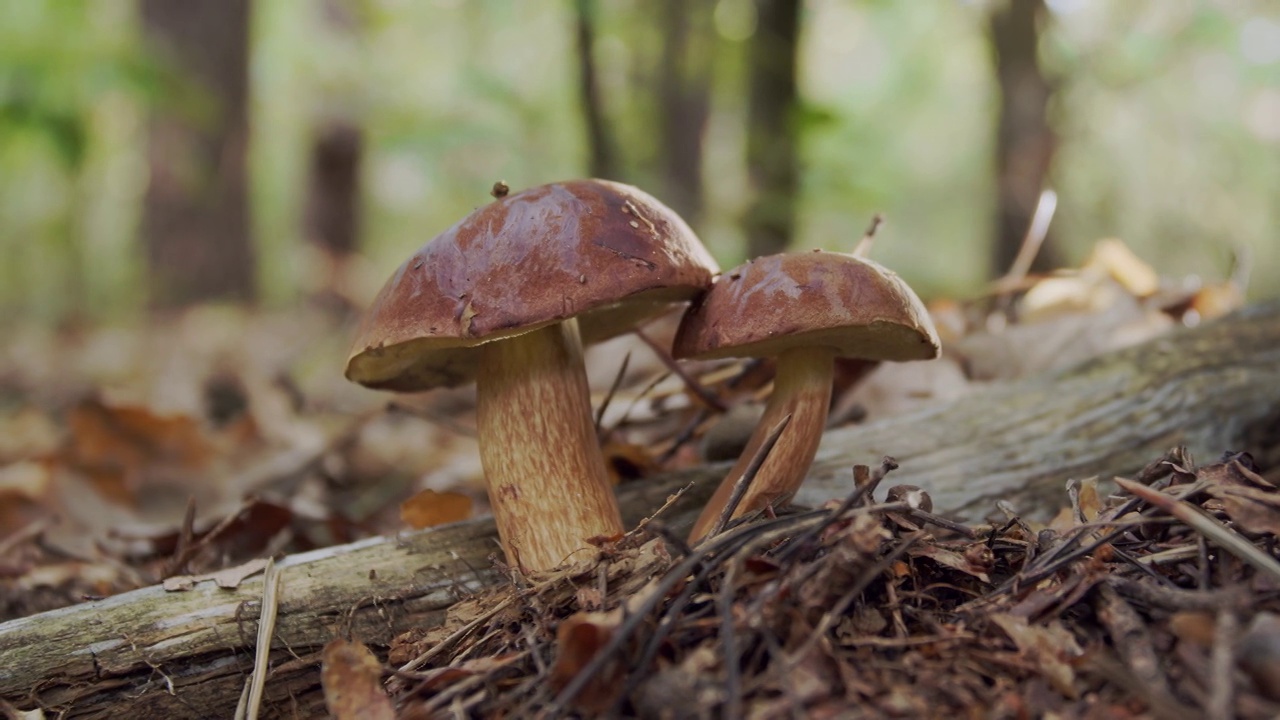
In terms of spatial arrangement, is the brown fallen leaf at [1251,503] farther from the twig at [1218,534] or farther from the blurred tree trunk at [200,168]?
the blurred tree trunk at [200,168]

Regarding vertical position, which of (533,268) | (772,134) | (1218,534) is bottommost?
(1218,534)

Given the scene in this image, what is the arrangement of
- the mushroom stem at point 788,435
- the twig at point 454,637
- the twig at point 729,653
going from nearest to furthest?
1. the twig at point 729,653
2. the twig at point 454,637
3. the mushroom stem at point 788,435

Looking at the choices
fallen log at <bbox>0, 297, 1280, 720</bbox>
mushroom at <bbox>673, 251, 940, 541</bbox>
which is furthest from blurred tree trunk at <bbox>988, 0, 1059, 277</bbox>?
mushroom at <bbox>673, 251, 940, 541</bbox>

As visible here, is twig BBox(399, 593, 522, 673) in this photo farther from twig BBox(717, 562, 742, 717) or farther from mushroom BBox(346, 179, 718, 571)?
twig BBox(717, 562, 742, 717)

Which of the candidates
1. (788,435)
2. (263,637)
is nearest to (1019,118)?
(788,435)

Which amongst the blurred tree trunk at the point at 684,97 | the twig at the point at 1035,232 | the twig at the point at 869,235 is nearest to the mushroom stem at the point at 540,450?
the twig at the point at 869,235

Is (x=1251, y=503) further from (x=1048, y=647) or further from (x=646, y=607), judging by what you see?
(x=646, y=607)
